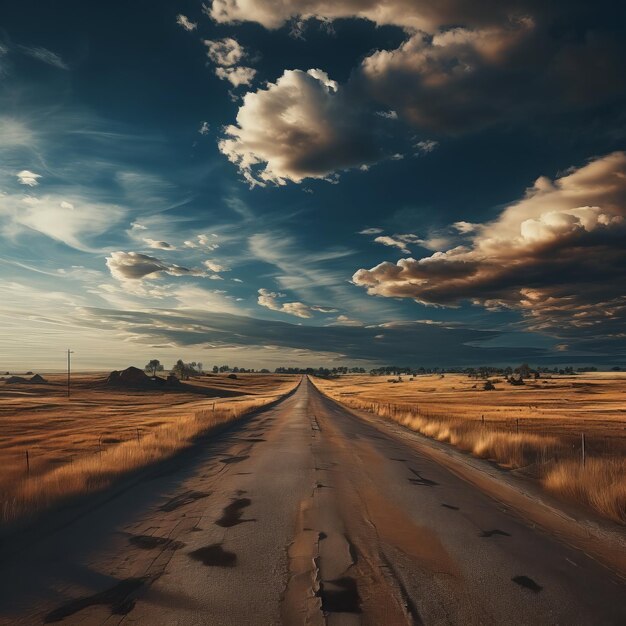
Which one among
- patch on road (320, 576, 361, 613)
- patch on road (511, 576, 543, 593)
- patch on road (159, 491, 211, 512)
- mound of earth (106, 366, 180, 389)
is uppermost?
mound of earth (106, 366, 180, 389)

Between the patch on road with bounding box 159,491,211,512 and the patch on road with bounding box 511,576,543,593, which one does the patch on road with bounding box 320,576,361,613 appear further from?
the patch on road with bounding box 159,491,211,512

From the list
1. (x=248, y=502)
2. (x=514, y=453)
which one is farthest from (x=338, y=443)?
(x=248, y=502)

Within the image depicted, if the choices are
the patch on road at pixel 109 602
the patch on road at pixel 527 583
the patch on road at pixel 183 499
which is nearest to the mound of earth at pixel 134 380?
the patch on road at pixel 183 499

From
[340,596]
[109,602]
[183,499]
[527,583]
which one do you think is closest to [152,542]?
[109,602]

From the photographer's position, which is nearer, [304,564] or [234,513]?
[304,564]

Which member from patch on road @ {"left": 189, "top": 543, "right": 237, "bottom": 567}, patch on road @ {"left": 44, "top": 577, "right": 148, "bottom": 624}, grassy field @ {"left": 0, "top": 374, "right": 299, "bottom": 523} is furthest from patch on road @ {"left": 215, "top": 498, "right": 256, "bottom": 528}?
grassy field @ {"left": 0, "top": 374, "right": 299, "bottom": 523}

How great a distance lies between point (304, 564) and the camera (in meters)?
6.23

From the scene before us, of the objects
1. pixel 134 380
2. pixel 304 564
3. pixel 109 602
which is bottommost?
pixel 304 564

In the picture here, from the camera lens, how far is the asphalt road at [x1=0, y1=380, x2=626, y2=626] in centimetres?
495

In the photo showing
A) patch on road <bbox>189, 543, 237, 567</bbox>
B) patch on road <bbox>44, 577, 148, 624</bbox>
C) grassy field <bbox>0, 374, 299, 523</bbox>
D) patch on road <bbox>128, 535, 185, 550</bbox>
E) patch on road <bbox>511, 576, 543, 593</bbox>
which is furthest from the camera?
grassy field <bbox>0, 374, 299, 523</bbox>

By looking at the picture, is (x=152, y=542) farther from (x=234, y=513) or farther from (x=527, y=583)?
(x=527, y=583)

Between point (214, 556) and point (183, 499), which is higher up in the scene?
point (214, 556)

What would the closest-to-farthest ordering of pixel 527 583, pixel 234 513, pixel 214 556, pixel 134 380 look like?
pixel 527 583 → pixel 214 556 → pixel 234 513 → pixel 134 380

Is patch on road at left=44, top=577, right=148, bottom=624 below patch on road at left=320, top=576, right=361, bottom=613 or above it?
above
